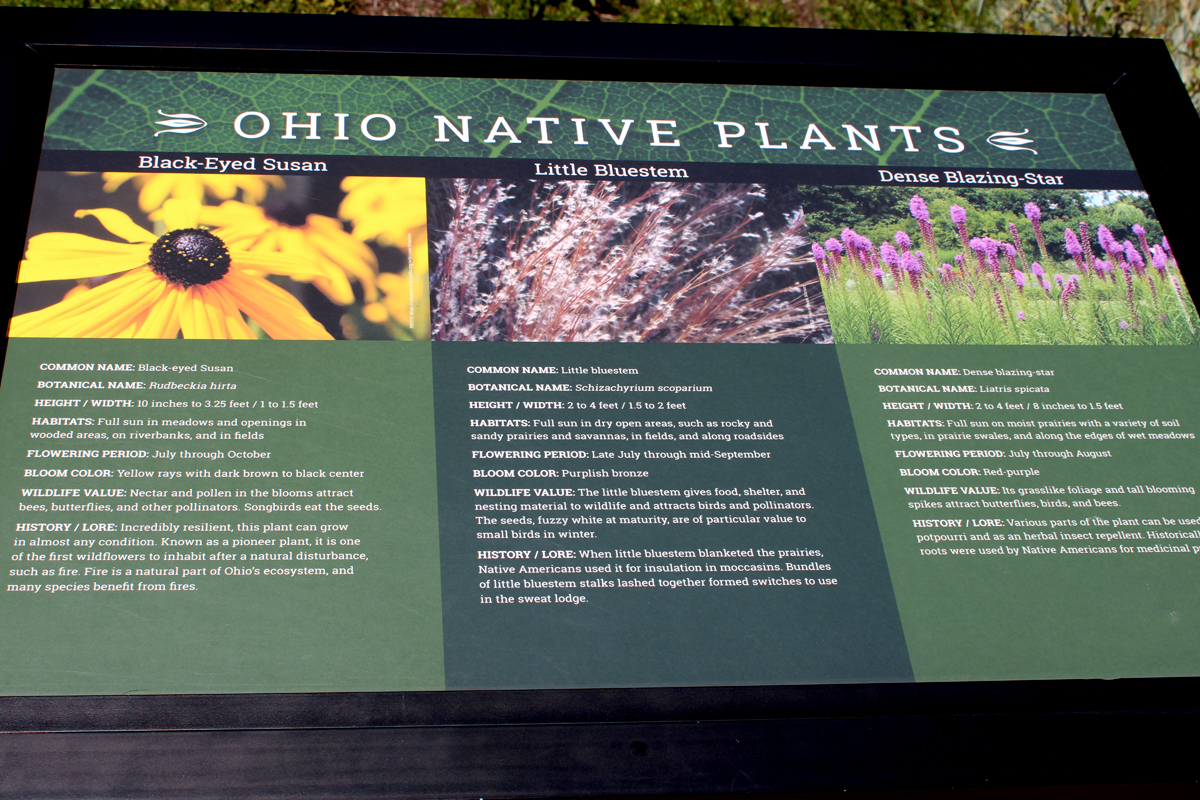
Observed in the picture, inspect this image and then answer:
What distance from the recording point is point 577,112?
1.83 m

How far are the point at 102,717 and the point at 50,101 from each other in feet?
A: 3.98

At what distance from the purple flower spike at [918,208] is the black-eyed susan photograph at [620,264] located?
0.81ft

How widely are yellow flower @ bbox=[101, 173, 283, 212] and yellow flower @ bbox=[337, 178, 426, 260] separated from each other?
0.49 ft

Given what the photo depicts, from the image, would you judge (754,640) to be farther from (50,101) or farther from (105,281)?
(50,101)

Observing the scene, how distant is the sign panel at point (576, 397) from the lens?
53.0 inches

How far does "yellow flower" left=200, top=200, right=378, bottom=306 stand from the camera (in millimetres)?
1567

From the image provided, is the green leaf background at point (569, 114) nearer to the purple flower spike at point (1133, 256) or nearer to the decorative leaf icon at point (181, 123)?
the decorative leaf icon at point (181, 123)

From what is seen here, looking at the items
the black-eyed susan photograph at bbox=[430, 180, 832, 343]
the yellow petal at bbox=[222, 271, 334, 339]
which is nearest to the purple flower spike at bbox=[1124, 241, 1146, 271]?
the black-eyed susan photograph at bbox=[430, 180, 832, 343]

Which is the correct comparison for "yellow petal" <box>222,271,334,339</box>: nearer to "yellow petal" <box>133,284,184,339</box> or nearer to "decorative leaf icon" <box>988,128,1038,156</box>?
"yellow petal" <box>133,284,184,339</box>

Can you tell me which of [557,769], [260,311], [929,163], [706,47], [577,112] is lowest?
[557,769]

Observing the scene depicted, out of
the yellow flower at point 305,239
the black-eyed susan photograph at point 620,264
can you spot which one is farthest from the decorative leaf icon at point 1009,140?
the yellow flower at point 305,239

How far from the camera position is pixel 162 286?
153 centimetres

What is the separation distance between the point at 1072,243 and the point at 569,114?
1.10 m

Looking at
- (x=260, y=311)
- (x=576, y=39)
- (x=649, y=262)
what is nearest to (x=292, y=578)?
(x=260, y=311)
